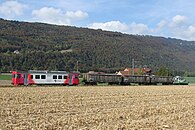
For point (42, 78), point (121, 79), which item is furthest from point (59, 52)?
point (42, 78)

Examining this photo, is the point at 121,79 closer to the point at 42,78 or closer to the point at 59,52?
the point at 42,78

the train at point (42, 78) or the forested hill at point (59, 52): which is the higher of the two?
the forested hill at point (59, 52)

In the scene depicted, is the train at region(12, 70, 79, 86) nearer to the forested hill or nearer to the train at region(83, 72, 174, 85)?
the train at region(83, 72, 174, 85)

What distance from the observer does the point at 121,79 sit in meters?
72.4

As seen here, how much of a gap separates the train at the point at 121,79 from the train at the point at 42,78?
6080 millimetres

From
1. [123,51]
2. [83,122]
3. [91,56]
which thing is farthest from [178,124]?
[123,51]

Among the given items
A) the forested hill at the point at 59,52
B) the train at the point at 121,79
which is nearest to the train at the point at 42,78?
the train at the point at 121,79

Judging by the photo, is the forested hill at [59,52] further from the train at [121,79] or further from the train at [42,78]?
the train at [42,78]

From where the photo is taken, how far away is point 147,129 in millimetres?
13609

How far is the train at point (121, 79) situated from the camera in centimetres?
6753

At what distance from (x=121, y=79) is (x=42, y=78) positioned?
20.9 metres

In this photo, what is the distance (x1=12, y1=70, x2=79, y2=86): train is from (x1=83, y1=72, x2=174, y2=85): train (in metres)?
6.08

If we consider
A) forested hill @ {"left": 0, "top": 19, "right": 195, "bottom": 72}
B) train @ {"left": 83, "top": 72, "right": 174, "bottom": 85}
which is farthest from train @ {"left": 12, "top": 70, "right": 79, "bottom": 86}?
forested hill @ {"left": 0, "top": 19, "right": 195, "bottom": 72}

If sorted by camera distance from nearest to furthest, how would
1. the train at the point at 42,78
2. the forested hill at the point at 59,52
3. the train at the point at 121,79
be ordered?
1. the train at the point at 42,78
2. the train at the point at 121,79
3. the forested hill at the point at 59,52
